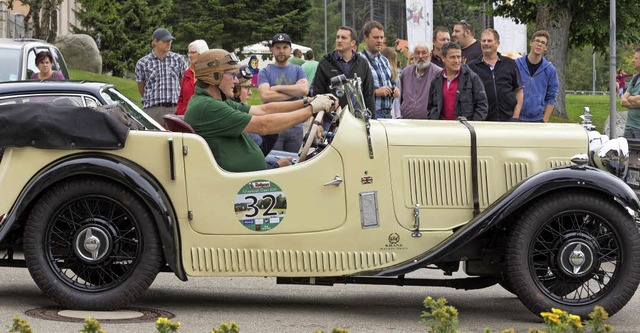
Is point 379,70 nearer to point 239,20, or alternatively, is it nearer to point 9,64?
point 9,64

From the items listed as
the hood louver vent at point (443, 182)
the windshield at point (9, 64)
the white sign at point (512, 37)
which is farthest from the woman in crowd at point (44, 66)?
the white sign at point (512, 37)

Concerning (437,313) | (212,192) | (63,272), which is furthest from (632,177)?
(437,313)

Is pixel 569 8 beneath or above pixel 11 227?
above

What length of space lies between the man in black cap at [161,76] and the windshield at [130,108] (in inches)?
157

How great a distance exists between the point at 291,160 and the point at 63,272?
1660mm

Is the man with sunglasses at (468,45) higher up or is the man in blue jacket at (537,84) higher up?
the man with sunglasses at (468,45)

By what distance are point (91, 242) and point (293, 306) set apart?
1.44m

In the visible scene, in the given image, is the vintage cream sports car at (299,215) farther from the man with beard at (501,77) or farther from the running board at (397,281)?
the man with beard at (501,77)

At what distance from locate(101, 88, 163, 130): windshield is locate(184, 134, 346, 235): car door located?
1592 mm

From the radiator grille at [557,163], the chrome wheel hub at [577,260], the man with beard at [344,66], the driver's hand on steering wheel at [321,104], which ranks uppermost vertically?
the man with beard at [344,66]

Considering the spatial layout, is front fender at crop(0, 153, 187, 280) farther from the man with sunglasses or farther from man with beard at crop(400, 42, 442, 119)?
the man with sunglasses

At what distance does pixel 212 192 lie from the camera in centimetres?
764

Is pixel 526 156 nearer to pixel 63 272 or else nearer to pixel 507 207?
pixel 507 207

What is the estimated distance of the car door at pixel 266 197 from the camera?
7.60 m
